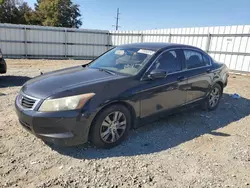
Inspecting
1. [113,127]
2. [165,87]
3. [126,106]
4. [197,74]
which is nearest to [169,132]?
[165,87]

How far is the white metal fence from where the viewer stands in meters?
11.0

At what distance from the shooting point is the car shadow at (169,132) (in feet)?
11.0

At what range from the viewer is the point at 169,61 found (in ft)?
13.8

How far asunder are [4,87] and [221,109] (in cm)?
641

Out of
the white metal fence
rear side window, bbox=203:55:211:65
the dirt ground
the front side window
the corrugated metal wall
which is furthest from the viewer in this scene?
the corrugated metal wall

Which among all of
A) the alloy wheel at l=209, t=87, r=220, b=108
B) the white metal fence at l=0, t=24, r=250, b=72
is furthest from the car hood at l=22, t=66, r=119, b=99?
the white metal fence at l=0, t=24, r=250, b=72

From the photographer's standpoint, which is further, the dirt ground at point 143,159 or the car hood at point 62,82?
the car hood at point 62,82

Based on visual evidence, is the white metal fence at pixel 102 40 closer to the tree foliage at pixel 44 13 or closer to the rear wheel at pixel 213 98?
the rear wheel at pixel 213 98

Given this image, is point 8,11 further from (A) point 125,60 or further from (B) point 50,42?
(A) point 125,60

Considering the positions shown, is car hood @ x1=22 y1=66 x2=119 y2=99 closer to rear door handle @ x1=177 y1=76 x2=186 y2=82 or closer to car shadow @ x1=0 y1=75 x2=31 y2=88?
rear door handle @ x1=177 y1=76 x2=186 y2=82

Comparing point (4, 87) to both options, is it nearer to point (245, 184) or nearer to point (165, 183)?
point (165, 183)

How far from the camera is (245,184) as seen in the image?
2.81 meters

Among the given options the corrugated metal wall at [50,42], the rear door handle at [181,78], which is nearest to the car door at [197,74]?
the rear door handle at [181,78]

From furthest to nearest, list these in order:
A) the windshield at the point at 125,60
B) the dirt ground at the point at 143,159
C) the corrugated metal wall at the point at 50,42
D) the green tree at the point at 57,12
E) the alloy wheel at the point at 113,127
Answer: the green tree at the point at 57,12 → the corrugated metal wall at the point at 50,42 → the windshield at the point at 125,60 → the alloy wheel at the point at 113,127 → the dirt ground at the point at 143,159
